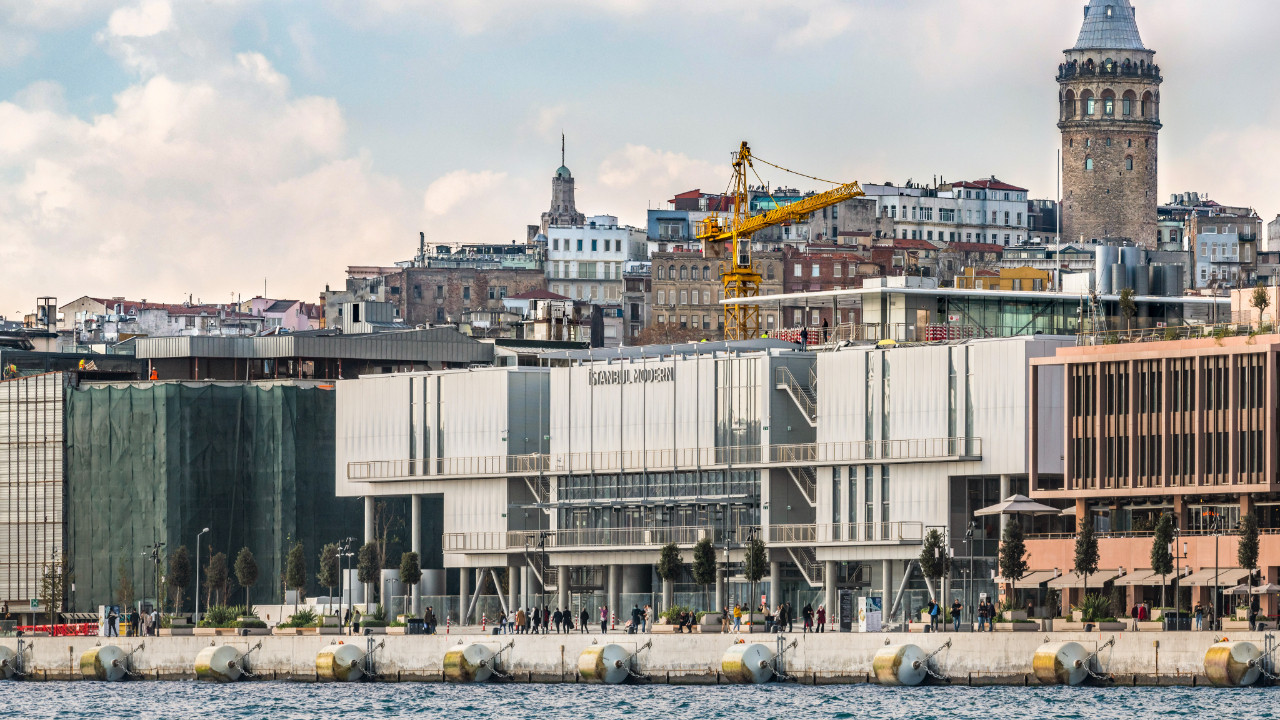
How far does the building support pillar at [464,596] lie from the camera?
120375mm

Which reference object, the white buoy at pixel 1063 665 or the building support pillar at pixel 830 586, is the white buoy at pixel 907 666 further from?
the building support pillar at pixel 830 586

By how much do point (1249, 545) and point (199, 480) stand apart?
59130mm

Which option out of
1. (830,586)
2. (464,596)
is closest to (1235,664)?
(830,586)

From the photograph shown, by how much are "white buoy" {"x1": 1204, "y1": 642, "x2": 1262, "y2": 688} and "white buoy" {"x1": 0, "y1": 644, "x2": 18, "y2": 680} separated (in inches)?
1896

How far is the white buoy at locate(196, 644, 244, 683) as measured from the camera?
9775 centimetres

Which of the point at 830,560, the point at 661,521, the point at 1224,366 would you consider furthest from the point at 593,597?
the point at 1224,366

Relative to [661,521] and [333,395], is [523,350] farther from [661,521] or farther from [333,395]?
[661,521]

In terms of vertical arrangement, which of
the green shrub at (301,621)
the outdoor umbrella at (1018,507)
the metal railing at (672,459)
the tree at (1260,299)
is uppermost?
the tree at (1260,299)

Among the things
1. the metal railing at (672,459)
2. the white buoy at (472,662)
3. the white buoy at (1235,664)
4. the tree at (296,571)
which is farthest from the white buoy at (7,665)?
the white buoy at (1235,664)

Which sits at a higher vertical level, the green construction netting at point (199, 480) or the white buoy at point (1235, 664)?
the green construction netting at point (199, 480)

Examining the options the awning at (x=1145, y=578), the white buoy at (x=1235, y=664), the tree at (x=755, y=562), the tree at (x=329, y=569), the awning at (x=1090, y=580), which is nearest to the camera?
the white buoy at (x=1235, y=664)

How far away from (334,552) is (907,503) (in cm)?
2660

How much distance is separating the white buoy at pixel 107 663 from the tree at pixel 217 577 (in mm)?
18635

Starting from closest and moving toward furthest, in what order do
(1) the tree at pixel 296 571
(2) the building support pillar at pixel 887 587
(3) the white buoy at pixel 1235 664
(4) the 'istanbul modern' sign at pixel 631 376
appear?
(3) the white buoy at pixel 1235 664 → (2) the building support pillar at pixel 887 587 → (4) the 'istanbul modern' sign at pixel 631 376 → (1) the tree at pixel 296 571
